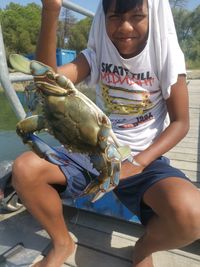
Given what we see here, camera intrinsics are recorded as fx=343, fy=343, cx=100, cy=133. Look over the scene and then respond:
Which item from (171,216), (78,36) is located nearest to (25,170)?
(171,216)

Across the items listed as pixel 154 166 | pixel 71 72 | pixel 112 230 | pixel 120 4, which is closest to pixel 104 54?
pixel 71 72

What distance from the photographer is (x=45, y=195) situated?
169 centimetres

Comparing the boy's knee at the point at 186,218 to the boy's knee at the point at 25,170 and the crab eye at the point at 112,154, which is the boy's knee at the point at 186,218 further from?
the boy's knee at the point at 25,170

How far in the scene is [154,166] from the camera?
1702 mm

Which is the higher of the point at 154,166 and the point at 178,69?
the point at 178,69

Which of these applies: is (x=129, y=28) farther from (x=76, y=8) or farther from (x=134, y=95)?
(x=76, y=8)

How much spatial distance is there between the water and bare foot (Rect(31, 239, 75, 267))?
40cm

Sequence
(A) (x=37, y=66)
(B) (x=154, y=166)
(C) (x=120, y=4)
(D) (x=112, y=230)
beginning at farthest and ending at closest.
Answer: (D) (x=112, y=230) < (B) (x=154, y=166) < (C) (x=120, y=4) < (A) (x=37, y=66)

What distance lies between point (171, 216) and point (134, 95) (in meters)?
0.66

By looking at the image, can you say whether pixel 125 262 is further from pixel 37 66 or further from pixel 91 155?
pixel 37 66

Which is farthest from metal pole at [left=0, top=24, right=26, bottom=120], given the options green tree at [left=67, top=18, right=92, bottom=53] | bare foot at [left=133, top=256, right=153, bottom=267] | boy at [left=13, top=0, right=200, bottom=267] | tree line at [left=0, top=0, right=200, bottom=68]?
green tree at [left=67, top=18, right=92, bottom=53]

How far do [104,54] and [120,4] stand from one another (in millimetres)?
342

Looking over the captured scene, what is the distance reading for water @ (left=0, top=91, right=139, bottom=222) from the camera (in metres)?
2.02

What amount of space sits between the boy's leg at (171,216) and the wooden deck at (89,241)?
0.60 feet
